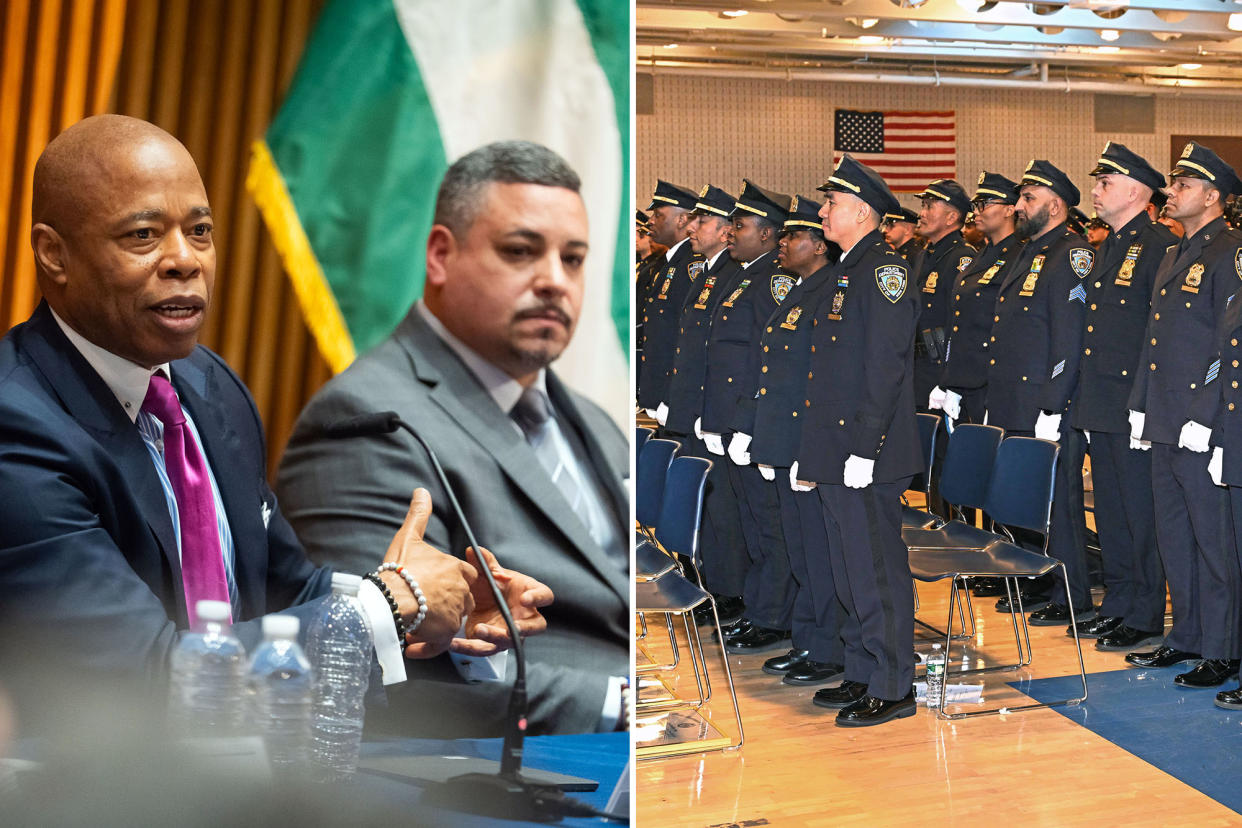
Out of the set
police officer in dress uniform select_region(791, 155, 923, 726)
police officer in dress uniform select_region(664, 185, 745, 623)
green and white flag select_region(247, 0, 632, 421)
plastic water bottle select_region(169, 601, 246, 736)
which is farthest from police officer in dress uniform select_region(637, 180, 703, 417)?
plastic water bottle select_region(169, 601, 246, 736)

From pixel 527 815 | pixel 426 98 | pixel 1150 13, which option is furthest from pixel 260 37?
pixel 1150 13

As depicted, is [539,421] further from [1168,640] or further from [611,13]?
[1168,640]

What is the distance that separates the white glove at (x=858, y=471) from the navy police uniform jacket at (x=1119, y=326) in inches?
60.7

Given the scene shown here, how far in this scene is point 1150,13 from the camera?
25.8ft

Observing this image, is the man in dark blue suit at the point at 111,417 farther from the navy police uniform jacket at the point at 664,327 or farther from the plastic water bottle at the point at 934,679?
the navy police uniform jacket at the point at 664,327

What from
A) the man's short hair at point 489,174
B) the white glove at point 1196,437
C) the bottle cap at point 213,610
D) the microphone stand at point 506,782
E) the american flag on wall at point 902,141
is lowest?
the microphone stand at point 506,782

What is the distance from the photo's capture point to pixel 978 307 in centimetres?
602

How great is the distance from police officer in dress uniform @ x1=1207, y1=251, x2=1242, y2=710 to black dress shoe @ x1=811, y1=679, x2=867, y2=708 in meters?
1.17

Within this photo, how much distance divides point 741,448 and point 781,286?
0.67m

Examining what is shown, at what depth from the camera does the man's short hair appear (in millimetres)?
1673

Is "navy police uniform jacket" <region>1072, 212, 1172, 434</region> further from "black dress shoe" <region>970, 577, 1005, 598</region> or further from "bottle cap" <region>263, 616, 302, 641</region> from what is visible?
"bottle cap" <region>263, 616, 302, 641</region>

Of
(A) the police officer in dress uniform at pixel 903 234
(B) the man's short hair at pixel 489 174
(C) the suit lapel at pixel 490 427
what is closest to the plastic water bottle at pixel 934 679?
(C) the suit lapel at pixel 490 427

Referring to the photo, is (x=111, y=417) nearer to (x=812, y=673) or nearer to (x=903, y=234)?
(x=812, y=673)

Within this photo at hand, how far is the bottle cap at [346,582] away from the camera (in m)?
1.64
